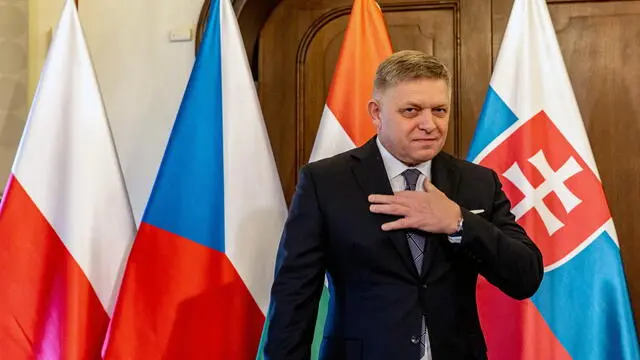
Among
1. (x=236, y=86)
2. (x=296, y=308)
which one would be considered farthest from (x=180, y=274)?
(x=296, y=308)

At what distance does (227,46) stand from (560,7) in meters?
1.16

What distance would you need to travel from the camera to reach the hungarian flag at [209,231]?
2.00m

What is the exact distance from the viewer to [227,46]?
2.15m

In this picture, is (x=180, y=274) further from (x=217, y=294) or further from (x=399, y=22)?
(x=399, y=22)

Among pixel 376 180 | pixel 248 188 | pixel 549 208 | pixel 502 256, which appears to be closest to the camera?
pixel 502 256

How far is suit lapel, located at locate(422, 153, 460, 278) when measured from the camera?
1327 millimetres

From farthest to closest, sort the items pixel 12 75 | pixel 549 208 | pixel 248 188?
pixel 12 75, pixel 248 188, pixel 549 208

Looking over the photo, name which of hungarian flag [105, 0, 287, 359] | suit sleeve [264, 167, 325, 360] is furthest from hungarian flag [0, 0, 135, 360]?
suit sleeve [264, 167, 325, 360]

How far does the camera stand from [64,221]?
6.75 ft

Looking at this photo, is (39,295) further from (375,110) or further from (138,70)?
(375,110)

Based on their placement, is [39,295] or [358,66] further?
[358,66]

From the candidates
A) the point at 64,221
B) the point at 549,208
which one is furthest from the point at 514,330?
the point at 64,221

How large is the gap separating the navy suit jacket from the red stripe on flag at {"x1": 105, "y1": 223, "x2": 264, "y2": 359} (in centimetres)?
69

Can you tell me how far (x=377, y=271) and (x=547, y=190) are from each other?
845 millimetres
